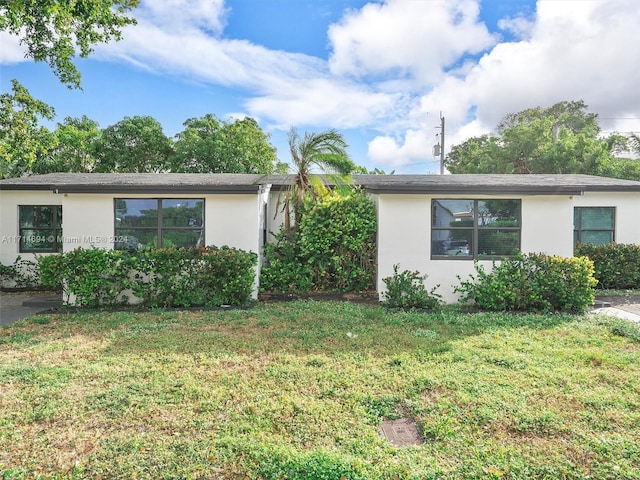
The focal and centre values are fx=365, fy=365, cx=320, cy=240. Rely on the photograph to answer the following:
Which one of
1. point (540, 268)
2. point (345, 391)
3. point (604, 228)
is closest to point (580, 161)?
point (604, 228)

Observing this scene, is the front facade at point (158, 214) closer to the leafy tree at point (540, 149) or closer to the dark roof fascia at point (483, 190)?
the dark roof fascia at point (483, 190)

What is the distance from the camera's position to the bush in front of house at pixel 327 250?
901 cm

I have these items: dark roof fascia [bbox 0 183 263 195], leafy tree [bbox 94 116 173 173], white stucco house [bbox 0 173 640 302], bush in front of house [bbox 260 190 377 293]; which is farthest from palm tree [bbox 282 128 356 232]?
leafy tree [bbox 94 116 173 173]

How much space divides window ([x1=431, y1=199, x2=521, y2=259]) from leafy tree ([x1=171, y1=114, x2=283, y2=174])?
12.1 m

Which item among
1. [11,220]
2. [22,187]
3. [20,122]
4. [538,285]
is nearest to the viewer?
[538,285]

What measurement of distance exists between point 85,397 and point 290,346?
2.54 m

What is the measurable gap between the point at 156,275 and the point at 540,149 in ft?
70.1

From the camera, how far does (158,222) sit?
850 centimetres

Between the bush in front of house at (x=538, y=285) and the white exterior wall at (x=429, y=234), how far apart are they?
0.68 meters

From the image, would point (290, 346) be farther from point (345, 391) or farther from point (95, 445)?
point (95, 445)

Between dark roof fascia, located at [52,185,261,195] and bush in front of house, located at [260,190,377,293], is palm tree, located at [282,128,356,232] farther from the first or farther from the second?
dark roof fascia, located at [52,185,261,195]

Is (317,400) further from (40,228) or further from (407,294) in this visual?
(40,228)

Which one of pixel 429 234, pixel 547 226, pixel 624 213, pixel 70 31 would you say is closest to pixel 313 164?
pixel 429 234

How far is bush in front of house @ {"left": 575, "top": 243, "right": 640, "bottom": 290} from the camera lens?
10102mm
